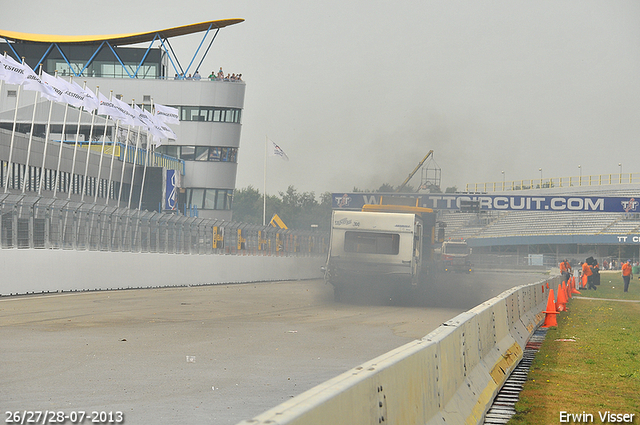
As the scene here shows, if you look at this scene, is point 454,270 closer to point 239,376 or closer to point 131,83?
point 131,83

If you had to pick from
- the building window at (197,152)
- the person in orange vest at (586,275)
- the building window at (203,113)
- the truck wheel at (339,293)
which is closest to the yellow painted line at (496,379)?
the truck wheel at (339,293)

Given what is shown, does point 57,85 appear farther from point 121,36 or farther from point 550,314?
point 121,36

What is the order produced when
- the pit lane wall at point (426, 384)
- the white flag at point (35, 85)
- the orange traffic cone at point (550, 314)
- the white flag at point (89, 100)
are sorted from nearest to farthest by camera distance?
1. the pit lane wall at point (426, 384)
2. the orange traffic cone at point (550, 314)
3. the white flag at point (35, 85)
4. the white flag at point (89, 100)

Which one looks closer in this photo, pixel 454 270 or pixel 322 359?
pixel 322 359

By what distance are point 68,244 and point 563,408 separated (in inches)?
749

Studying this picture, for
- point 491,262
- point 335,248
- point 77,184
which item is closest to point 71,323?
point 335,248

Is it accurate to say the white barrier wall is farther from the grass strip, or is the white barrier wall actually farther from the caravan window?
the grass strip

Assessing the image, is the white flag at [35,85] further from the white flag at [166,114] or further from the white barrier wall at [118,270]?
the white flag at [166,114]

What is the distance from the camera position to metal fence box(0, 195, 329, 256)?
860 inches

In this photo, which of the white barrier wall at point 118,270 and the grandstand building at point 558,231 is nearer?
the white barrier wall at point 118,270

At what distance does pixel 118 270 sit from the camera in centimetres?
2631

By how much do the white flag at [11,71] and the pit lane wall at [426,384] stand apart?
24.7 meters

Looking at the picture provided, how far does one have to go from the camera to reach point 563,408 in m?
7.81

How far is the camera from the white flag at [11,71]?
30.1 meters
